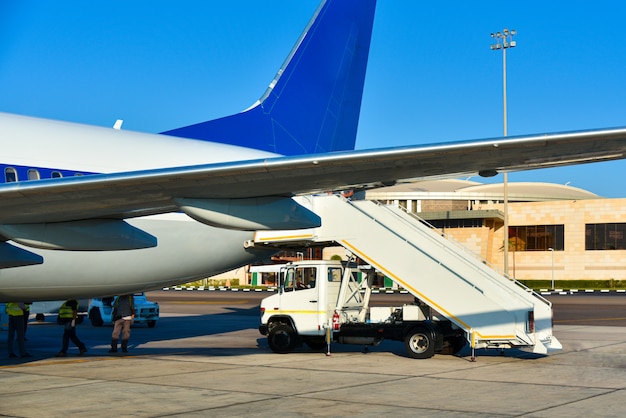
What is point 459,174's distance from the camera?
10.7 metres

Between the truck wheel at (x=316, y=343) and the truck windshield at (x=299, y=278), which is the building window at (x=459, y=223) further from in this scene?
the truck windshield at (x=299, y=278)

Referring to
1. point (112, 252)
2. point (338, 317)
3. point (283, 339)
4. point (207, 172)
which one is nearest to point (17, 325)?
point (112, 252)

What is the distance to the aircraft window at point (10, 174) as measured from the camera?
13242 mm

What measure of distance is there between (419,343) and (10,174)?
31.5 feet

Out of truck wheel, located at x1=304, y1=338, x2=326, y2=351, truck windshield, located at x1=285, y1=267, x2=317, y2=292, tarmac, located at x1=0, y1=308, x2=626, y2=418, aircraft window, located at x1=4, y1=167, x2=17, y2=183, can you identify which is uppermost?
aircraft window, located at x1=4, y1=167, x2=17, y2=183

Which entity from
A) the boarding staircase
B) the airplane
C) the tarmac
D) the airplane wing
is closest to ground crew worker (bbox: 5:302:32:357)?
the tarmac

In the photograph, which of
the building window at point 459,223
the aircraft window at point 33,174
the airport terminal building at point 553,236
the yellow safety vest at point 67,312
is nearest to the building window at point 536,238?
the airport terminal building at point 553,236

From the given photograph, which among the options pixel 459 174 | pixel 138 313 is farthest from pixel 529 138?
pixel 138 313

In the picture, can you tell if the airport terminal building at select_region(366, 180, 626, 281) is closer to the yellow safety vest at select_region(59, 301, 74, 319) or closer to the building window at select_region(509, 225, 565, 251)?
the building window at select_region(509, 225, 565, 251)

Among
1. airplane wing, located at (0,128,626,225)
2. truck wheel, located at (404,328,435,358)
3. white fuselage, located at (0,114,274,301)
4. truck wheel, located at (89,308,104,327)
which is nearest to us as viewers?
airplane wing, located at (0,128,626,225)

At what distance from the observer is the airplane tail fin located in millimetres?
19438

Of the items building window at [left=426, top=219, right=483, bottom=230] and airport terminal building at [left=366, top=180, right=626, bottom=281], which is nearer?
airport terminal building at [left=366, top=180, right=626, bottom=281]

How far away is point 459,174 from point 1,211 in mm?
5967

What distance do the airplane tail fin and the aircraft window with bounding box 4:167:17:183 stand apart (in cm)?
603
